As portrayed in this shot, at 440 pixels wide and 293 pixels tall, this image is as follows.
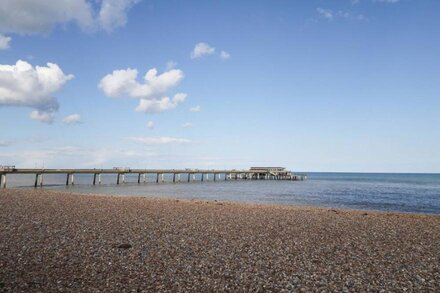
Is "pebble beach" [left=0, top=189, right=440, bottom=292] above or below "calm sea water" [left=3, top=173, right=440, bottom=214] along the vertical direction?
below

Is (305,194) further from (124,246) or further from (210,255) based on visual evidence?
(124,246)

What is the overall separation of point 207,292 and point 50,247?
6.31 m

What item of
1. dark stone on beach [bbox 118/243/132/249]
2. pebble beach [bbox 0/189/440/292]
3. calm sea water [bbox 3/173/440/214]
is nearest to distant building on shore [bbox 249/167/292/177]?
calm sea water [bbox 3/173/440/214]

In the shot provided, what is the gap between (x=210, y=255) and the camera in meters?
10.7

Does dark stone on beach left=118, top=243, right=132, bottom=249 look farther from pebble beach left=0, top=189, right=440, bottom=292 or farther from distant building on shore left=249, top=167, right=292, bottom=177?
distant building on shore left=249, top=167, right=292, bottom=177

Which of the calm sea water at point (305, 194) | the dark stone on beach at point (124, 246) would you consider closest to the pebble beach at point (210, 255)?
the dark stone on beach at point (124, 246)

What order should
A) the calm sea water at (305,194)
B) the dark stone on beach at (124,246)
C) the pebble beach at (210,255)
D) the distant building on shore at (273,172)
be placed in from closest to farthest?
the pebble beach at (210,255), the dark stone on beach at (124,246), the calm sea water at (305,194), the distant building on shore at (273,172)

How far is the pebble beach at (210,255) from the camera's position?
26.5 feet

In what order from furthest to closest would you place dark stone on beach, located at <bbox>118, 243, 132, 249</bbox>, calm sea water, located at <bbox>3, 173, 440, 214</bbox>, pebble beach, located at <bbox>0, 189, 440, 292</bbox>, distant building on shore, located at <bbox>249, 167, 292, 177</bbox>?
distant building on shore, located at <bbox>249, 167, 292, 177</bbox>
calm sea water, located at <bbox>3, 173, 440, 214</bbox>
dark stone on beach, located at <bbox>118, 243, 132, 249</bbox>
pebble beach, located at <bbox>0, 189, 440, 292</bbox>

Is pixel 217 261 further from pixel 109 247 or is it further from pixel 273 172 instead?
pixel 273 172

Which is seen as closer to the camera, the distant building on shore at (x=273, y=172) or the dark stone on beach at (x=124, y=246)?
the dark stone on beach at (x=124, y=246)

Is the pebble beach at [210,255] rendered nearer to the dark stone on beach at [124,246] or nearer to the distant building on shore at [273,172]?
the dark stone on beach at [124,246]

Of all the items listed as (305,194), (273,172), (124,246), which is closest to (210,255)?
(124,246)

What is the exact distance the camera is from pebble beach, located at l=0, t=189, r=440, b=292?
8078 mm
